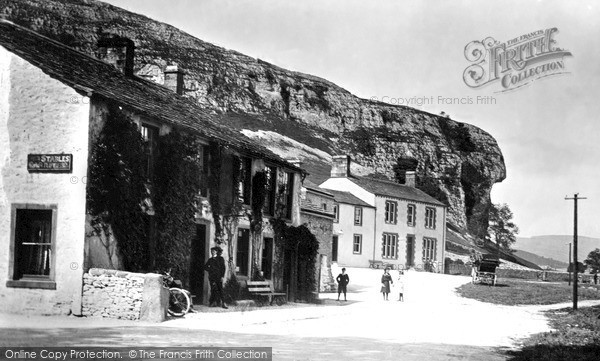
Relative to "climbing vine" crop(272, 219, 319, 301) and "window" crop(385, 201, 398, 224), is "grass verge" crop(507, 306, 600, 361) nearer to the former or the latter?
"climbing vine" crop(272, 219, 319, 301)

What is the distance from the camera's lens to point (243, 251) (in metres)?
24.8

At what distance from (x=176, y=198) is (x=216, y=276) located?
2627 mm

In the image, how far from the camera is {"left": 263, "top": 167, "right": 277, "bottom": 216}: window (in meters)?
26.5

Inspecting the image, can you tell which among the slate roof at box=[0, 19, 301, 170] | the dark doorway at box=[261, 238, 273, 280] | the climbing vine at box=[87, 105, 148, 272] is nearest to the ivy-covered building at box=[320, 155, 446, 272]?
the dark doorway at box=[261, 238, 273, 280]

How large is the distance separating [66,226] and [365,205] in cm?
4388

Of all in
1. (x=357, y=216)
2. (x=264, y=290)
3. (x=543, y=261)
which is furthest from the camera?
(x=543, y=261)

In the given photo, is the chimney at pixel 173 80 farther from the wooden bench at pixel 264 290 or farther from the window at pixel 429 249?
the window at pixel 429 249

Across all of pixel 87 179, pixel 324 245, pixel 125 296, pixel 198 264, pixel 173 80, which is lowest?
pixel 125 296

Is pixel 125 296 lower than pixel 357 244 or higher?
lower

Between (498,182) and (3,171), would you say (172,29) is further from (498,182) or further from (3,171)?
(3,171)

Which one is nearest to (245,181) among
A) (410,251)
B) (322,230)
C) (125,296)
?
(125,296)

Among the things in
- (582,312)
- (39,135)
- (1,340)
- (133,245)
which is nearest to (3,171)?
(39,135)

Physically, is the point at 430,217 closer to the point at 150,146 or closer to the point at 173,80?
the point at 173,80

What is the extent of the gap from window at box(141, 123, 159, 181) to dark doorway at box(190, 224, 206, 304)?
2868 mm
